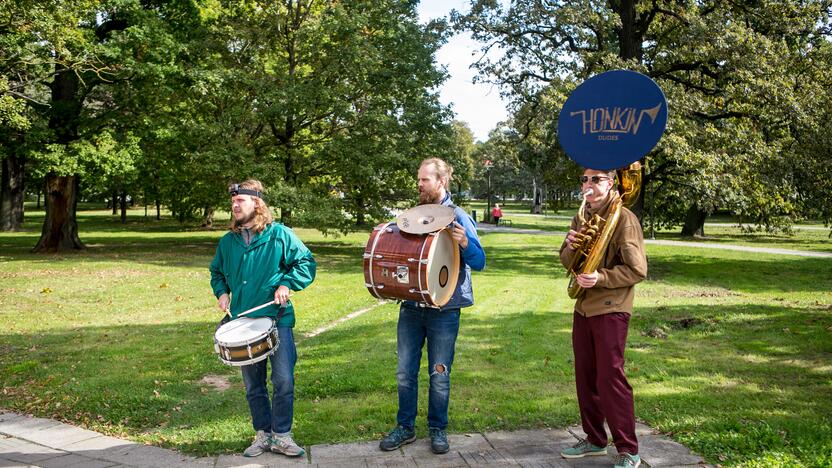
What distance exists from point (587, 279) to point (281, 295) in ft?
7.43

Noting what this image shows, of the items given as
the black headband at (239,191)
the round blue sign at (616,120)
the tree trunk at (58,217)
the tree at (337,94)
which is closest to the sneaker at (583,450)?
the round blue sign at (616,120)

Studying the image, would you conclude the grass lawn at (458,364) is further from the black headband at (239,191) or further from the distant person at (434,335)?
the black headband at (239,191)

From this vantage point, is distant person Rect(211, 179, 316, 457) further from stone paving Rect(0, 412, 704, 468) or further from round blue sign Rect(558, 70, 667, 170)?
round blue sign Rect(558, 70, 667, 170)

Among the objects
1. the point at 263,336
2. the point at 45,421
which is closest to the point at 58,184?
the point at 45,421

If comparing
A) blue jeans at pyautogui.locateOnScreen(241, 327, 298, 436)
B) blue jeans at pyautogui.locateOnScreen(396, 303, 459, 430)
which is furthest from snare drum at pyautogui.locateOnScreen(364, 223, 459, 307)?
blue jeans at pyautogui.locateOnScreen(241, 327, 298, 436)

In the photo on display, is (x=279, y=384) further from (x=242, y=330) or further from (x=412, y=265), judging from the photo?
(x=412, y=265)

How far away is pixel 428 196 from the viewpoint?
196 inches

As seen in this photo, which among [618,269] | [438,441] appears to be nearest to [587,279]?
[618,269]

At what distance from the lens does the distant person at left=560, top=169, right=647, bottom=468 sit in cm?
442

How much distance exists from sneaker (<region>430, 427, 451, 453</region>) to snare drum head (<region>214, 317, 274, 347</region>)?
153 centimetres

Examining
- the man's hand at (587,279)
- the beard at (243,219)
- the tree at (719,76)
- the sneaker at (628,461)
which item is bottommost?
the sneaker at (628,461)

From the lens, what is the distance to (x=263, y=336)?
457cm

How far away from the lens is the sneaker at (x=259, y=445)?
486 centimetres

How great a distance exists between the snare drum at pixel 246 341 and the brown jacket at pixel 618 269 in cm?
228
